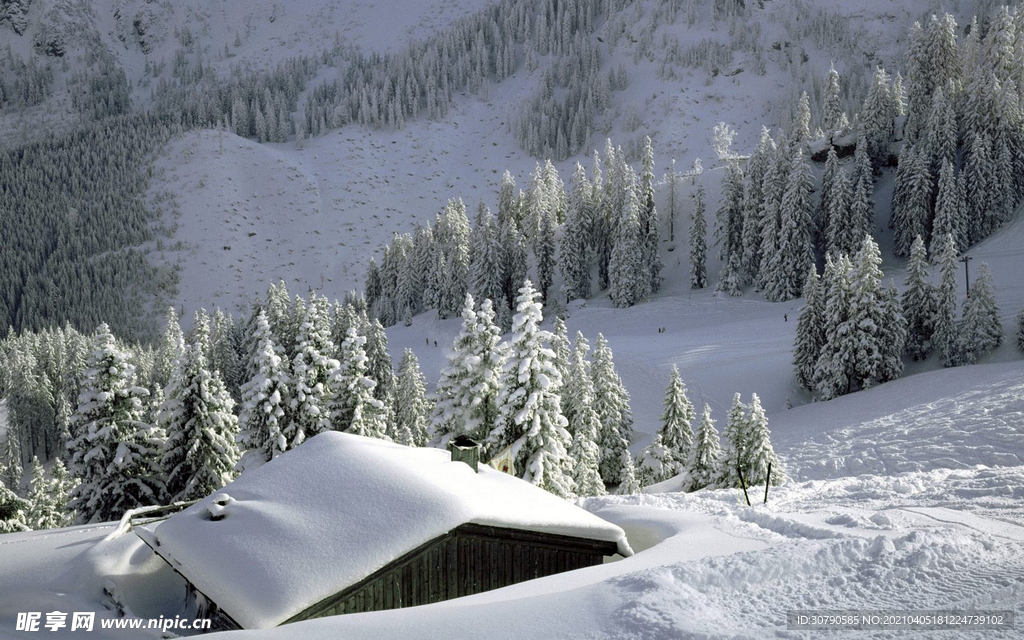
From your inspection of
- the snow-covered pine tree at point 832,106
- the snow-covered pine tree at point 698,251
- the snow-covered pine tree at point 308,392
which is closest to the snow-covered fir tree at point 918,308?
Answer: the snow-covered pine tree at point 698,251

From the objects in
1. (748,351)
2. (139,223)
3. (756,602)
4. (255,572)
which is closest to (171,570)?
(255,572)

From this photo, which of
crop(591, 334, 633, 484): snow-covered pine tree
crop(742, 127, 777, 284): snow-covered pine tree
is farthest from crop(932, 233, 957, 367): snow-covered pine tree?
crop(742, 127, 777, 284): snow-covered pine tree

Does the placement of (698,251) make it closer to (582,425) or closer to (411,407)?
(411,407)

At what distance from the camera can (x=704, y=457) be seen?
97.2ft

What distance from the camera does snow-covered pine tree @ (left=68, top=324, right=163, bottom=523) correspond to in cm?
2183

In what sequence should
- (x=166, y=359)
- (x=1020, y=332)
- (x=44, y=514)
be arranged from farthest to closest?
1. (x=166, y=359)
2. (x=1020, y=332)
3. (x=44, y=514)

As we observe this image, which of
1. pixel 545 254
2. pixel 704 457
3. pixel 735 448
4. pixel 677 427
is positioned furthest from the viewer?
pixel 545 254

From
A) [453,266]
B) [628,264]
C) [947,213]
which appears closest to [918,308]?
[947,213]

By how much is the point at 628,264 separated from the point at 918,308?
113 feet

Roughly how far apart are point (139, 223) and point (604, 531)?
151636 mm

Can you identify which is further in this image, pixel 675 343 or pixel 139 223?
pixel 139 223

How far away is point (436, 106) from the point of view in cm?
17725

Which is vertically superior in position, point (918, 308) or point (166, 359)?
point (918, 308)

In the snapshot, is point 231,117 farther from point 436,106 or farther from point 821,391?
point 821,391
